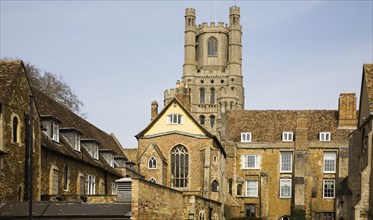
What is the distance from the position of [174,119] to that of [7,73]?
3087 cm

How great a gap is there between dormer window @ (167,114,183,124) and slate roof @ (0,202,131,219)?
33.3m

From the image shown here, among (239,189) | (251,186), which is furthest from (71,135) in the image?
(251,186)

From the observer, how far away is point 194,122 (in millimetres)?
60375

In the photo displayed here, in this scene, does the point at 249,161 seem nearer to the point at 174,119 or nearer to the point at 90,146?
the point at 174,119

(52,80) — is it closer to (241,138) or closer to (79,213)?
(241,138)

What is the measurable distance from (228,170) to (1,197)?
4309 centimetres

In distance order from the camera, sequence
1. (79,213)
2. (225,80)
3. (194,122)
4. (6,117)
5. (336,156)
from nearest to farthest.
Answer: (79,213), (6,117), (194,122), (336,156), (225,80)

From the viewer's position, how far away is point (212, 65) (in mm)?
149750

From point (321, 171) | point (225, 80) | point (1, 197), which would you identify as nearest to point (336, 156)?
point (321, 171)

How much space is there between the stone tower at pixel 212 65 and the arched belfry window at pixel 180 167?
78.0m

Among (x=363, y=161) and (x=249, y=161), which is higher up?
(x=363, y=161)

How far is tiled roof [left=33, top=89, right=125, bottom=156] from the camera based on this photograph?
4001 centimetres

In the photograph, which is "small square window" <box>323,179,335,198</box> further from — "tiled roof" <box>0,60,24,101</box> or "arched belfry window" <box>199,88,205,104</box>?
"arched belfry window" <box>199,88,205,104</box>

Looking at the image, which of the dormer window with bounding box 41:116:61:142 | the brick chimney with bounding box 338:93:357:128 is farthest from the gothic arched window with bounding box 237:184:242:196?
the dormer window with bounding box 41:116:61:142
